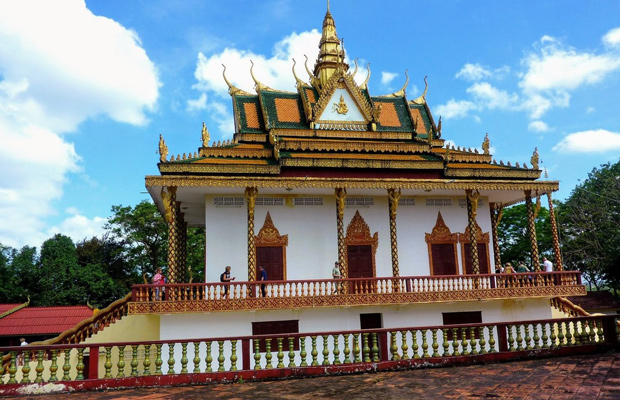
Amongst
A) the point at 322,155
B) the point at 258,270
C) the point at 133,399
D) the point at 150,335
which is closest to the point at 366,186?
the point at 322,155

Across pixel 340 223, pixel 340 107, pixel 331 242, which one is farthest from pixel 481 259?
pixel 340 107

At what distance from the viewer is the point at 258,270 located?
49.7ft

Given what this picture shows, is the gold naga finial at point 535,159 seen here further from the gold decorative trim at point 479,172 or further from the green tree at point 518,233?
the green tree at point 518,233

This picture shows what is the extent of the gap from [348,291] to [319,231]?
2.71 m

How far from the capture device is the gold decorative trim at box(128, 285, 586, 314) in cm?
1263

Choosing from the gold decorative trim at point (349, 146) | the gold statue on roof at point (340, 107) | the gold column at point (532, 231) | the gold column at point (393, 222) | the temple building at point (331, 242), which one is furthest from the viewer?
the gold statue on roof at point (340, 107)

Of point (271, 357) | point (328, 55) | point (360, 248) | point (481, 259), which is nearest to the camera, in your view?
point (271, 357)

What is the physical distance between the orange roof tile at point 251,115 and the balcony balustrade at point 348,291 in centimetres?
706

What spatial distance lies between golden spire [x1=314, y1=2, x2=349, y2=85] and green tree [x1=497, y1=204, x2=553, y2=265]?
15.9 m

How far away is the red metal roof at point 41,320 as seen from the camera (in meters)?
22.0

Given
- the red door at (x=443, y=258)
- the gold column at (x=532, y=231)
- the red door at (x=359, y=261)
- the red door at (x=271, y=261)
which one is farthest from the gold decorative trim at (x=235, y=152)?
the gold column at (x=532, y=231)

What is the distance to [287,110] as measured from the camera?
19.7 m

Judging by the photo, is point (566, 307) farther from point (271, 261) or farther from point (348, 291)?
point (271, 261)

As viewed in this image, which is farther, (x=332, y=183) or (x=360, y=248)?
(x=360, y=248)
